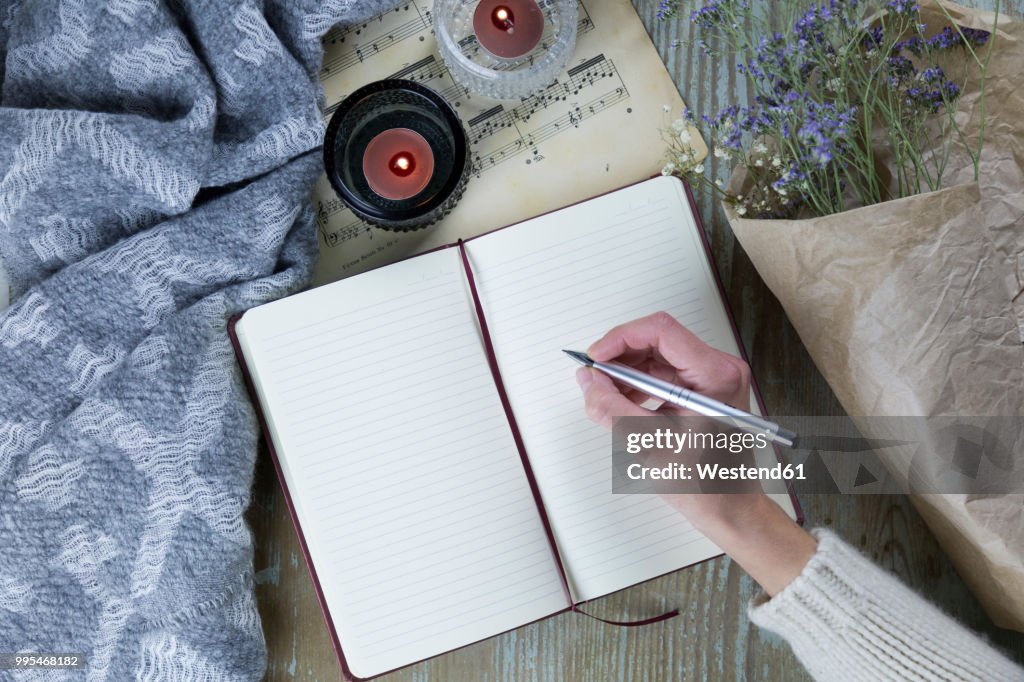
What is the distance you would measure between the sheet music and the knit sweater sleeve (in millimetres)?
461

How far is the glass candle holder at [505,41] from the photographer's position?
0.84 metres

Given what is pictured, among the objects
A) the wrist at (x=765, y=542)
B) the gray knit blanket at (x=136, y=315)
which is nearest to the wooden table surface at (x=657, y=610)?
the gray knit blanket at (x=136, y=315)

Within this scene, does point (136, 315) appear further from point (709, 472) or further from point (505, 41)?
point (709, 472)

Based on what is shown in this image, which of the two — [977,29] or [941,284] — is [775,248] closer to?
[941,284]

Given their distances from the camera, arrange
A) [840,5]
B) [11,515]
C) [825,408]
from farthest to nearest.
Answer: [825,408]
[11,515]
[840,5]

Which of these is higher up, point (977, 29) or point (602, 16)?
point (602, 16)

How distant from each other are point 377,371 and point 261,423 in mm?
143

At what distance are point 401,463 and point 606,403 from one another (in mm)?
248

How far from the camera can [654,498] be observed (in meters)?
0.82

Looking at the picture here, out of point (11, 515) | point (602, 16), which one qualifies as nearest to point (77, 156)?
point (11, 515)

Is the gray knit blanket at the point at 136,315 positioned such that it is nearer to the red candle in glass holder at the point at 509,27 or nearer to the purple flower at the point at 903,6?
the red candle in glass holder at the point at 509,27

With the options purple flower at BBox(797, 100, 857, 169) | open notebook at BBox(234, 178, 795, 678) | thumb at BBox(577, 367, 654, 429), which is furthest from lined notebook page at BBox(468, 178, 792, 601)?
purple flower at BBox(797, 100, 857, 169)

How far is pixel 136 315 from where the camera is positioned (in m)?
0.82

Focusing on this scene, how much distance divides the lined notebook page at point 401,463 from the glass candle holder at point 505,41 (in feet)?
0.64
